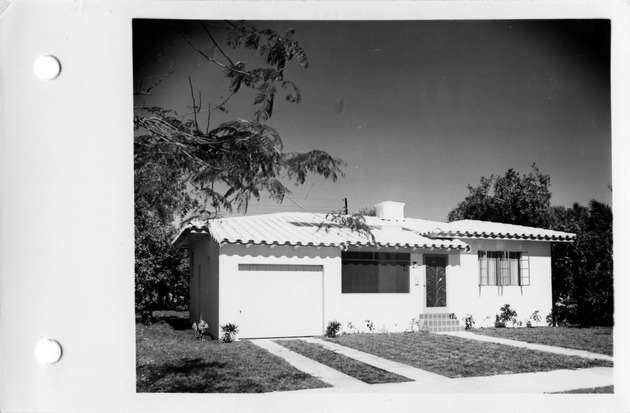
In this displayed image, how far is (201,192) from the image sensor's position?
14.5 ft

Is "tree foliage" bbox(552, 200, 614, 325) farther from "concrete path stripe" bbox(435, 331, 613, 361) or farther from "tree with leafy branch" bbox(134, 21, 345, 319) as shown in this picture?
"tree with leafy branch" bbox(134, 21, 345, 319)

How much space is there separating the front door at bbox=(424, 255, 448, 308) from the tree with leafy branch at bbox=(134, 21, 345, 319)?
3.10 meters

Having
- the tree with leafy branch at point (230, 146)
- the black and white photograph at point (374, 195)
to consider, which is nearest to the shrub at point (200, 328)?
the black and white photograph at point (374, 195)

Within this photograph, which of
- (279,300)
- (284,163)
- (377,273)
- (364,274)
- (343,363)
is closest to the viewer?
(284,163)

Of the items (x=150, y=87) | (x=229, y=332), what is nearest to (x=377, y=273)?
(x=229, y=332)

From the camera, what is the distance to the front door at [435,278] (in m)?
6.98

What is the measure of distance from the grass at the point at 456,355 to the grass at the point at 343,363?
383mm

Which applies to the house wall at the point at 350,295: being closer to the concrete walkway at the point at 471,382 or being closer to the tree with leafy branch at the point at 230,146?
the concrete walkway at the point at 471,382

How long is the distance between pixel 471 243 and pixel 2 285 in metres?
5.19

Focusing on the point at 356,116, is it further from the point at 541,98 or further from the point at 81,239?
the point at 81,239

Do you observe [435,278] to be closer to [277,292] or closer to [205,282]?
[277,292]

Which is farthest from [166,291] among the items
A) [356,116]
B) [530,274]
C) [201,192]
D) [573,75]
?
[573,75]

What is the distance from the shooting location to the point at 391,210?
587 cm

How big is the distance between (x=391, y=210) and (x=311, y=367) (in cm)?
183
